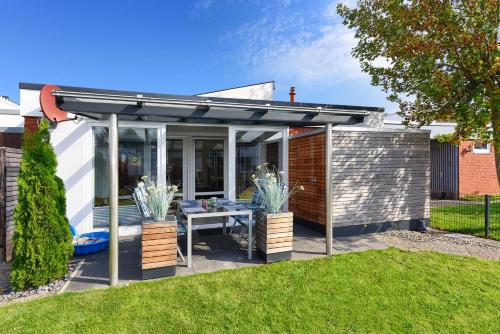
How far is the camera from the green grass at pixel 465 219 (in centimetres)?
603

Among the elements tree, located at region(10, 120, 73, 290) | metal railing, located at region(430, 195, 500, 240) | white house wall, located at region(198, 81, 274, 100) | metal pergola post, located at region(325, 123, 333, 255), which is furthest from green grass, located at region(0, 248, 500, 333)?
white house wall, located at region(198, 81, 274, 100)

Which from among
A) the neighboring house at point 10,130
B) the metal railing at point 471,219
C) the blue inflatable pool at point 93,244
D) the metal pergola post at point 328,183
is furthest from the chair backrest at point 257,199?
the neighboring house at point 10,130

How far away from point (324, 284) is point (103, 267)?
341cm

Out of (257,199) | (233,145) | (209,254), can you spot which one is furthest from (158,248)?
(233,145)

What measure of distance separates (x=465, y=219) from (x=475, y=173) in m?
6.67

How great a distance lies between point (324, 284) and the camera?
11.5 ft

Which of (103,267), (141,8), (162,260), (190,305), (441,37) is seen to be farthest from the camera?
(141,8)

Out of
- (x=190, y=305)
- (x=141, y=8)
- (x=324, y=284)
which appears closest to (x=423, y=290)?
(x=324, y=284)

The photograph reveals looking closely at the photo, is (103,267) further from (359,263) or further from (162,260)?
(359,263)

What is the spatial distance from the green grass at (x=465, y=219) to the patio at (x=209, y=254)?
2.39 m

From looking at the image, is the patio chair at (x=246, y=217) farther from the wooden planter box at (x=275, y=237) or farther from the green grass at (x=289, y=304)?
the green grass at (x=289, y=304)

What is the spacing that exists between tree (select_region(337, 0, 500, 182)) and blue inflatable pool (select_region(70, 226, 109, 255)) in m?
7.32

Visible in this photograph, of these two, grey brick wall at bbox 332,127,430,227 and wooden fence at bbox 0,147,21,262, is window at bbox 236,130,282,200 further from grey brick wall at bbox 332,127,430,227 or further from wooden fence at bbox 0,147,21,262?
wooden fence at bbox 0,147,21,262

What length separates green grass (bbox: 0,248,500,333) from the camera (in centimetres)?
268
